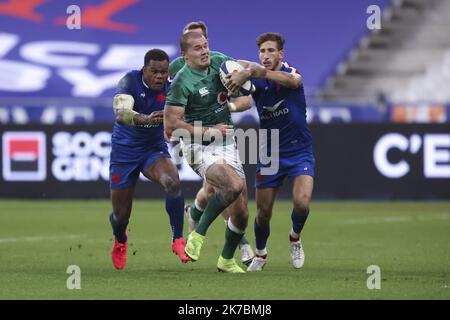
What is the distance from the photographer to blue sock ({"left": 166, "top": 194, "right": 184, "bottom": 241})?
10.8 m

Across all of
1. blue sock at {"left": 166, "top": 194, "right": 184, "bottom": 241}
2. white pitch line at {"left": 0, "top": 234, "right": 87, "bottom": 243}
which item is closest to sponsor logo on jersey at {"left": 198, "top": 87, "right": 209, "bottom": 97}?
blue sock at {"left": 166, "top": 194, "right": 184, "bottom": 241}

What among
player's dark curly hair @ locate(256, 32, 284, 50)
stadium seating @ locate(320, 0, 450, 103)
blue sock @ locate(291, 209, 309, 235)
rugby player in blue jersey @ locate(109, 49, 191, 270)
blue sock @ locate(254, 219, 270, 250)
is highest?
stadium seating @ locate(320, 0, 450, 103)

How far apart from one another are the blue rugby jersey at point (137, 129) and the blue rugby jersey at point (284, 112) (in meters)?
0.98

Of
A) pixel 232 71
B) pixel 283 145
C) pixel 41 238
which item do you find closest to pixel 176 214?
pixel 283 145

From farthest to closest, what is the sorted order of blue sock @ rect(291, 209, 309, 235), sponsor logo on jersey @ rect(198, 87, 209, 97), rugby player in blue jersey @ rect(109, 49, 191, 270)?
blue sock @ rect(291, 209, 309, 235) < rugby player in blue jersey @ rect(109, 49, 191, 270) < sponsor logo on jersey @ rect(198, 87, 209, 97)

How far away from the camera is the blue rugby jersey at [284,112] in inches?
429

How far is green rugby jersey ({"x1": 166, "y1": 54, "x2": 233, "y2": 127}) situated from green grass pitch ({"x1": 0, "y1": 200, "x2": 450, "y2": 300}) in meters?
1.48

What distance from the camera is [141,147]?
36.4 ft

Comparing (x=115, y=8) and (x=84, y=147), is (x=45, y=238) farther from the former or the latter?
(x=115, y=8)

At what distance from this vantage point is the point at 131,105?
1068 cm

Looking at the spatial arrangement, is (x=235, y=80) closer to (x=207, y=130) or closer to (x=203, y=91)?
(x=203, y=91)

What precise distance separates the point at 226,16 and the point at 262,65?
66.5 ft

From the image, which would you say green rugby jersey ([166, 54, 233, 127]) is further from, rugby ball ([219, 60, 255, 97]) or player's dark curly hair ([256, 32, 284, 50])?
player's dark curly hair ([256, 32, 284, 50])

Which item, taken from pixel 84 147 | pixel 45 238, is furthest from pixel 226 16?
pixel 45 238
